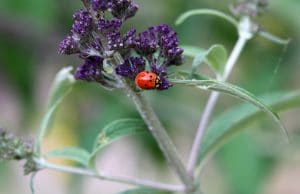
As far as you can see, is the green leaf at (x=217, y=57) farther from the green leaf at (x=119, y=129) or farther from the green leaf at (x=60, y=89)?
the green leaf at (x=60, y=89)

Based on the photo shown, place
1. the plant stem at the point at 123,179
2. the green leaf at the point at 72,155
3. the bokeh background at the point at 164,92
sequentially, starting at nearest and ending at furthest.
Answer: the plant stem at the point at 123,179
the green leaf at the point at 72,155
the bokeh background at the point at 164,92

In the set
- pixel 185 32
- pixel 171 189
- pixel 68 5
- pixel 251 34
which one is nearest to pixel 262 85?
pixel 185 32

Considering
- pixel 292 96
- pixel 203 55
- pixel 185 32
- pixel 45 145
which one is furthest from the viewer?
pixel 45 145

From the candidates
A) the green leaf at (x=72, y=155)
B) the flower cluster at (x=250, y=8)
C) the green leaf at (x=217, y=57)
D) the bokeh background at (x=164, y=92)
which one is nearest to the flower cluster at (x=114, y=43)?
the green leaf at (x=217, y=57)

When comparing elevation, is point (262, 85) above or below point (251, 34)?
below

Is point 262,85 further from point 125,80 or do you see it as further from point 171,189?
point 125,80

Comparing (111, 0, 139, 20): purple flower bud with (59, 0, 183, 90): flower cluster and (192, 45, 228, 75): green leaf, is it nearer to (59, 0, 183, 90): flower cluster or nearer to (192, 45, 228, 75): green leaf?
(59, 0, 183, 90): flower cluster

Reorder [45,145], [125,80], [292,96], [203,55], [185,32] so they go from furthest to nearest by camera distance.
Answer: [45,145] < [185,32] < [292,96] < [203,55] < [125,80]
